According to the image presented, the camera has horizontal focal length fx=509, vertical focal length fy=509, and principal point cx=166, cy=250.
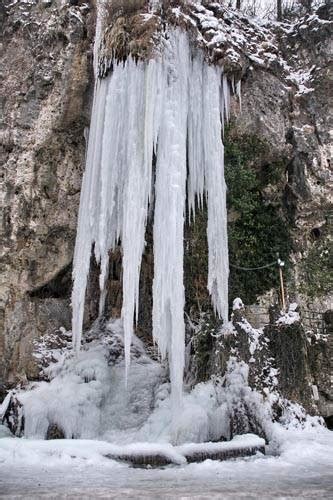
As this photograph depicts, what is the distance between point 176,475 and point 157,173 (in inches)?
175

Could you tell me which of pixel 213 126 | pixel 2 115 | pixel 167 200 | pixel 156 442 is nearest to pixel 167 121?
pixel 213 126

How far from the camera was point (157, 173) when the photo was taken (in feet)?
25.3

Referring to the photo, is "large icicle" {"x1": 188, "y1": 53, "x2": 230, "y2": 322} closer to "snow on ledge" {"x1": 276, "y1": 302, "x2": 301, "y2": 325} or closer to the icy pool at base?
"snow on ledge" {"x1": 276, "y1": 302, "x2": 301, "y2": 325}

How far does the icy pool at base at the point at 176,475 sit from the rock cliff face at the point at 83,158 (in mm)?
3052

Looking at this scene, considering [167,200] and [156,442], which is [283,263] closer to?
[167,200]

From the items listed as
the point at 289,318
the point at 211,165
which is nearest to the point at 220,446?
the point at 289,318

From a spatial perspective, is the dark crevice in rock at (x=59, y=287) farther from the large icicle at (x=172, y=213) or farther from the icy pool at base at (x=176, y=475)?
the icy pool at base at (x=176, y=475)

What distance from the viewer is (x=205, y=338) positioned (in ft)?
25.3

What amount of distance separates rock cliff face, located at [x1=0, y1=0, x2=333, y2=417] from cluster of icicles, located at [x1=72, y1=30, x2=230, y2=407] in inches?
21.9

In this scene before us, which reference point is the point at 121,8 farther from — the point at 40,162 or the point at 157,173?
the point at 157,173

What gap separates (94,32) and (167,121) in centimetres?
319

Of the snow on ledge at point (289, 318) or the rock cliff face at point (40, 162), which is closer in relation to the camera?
→ the snow on ledge at point (289, 318)

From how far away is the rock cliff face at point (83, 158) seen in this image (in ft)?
29.5

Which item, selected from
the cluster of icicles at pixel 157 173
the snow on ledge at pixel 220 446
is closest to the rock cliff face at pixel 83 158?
the cluster of icicles at pixel 157 173
